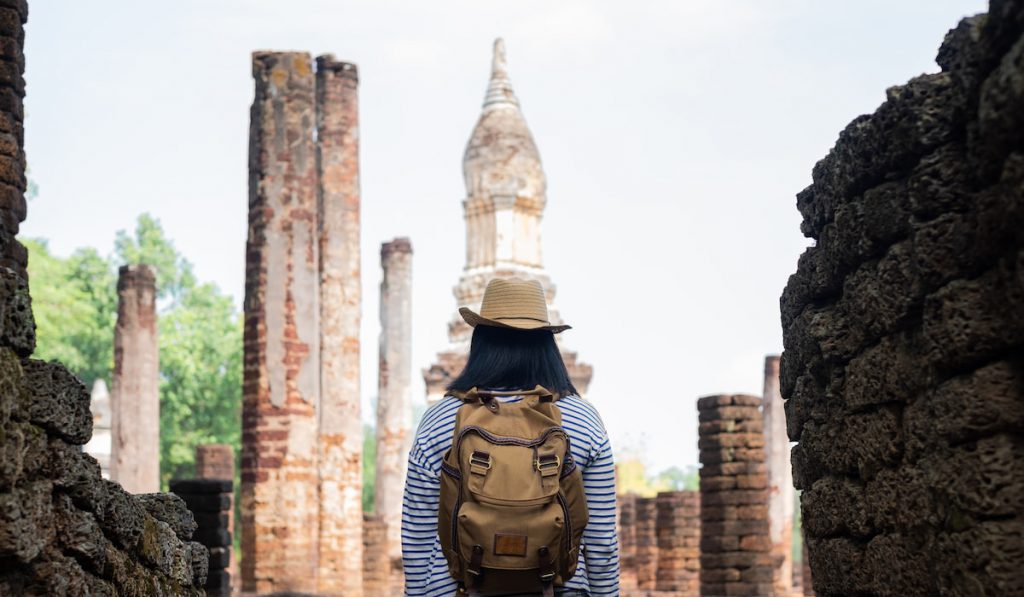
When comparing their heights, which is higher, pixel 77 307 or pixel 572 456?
pixel 77 307

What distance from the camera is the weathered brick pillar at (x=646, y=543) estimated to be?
24.1 m

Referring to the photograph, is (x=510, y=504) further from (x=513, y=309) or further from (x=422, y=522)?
(x=513, y=309)

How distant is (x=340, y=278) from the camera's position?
1686 centimetres

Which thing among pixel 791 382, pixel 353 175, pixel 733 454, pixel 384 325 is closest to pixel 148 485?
pixel 384 325

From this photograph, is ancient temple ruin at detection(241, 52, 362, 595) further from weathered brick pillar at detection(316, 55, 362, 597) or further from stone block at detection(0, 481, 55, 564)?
stone block at detection(0, 481, 55, 564)

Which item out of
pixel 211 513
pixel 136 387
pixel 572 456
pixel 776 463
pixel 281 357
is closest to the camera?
pixel 572 456

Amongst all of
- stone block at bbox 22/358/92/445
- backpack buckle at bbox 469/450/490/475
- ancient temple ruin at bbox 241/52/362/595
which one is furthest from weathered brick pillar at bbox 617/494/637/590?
stone block at bbox 22/358/92/445

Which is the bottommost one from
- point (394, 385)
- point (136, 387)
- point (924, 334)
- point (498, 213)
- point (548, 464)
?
point (548, 464)

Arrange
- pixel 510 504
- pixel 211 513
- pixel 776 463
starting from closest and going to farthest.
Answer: pixel 510 504, pixel 211 513, pixel 776 463

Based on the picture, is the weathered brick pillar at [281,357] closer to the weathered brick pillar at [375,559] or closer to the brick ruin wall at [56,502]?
the weathered brick pillar at [375,559]

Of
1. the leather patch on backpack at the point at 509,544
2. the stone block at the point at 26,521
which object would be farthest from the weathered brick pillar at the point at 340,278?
the stone block at the point at 26,521

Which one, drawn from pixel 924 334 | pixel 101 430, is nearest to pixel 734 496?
pixel 924 334

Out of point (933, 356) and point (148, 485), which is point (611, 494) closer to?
point (933, 356)

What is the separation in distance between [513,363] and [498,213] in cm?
2325
